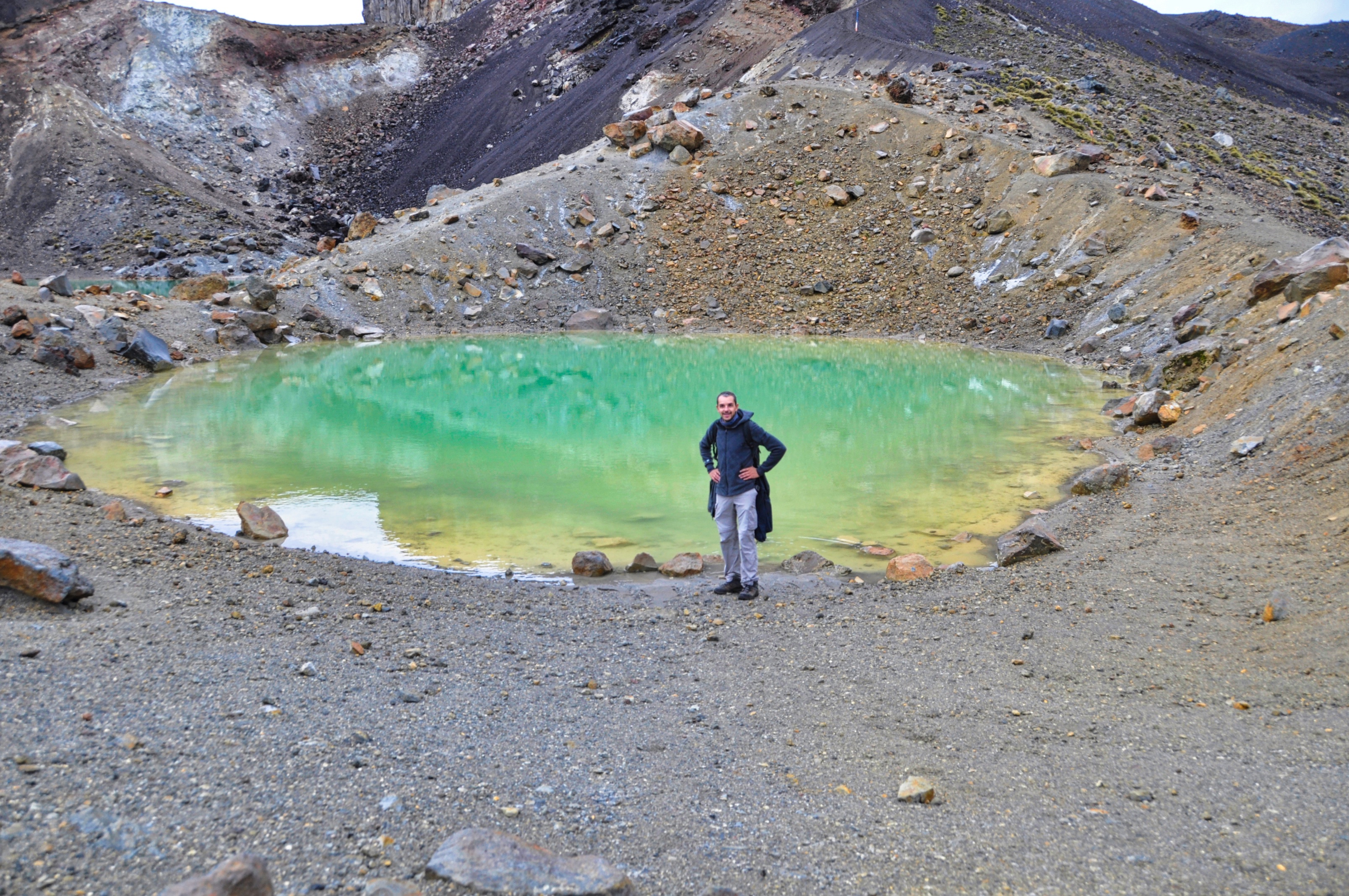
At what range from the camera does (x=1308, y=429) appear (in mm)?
10508

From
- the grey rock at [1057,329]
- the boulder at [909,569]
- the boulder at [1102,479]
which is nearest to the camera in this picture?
the boulder at [909,569]

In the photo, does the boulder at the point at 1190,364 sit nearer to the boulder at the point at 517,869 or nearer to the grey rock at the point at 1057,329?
the grey rock at the point at 1057,329

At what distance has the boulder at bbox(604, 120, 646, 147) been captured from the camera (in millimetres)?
35469

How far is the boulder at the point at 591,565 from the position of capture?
895 cm

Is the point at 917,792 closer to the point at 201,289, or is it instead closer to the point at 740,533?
the point at 740,533

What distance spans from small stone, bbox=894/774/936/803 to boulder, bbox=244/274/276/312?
26.4m

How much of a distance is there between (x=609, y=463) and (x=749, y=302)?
1798 cm

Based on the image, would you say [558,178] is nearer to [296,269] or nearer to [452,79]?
[296,269]

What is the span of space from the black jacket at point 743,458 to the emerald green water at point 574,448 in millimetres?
1318

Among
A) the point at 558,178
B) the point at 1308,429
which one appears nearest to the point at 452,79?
the point at 558,178

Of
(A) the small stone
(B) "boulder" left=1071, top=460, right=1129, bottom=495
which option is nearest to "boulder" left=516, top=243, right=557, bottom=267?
(B) "boulder" left=1071, top=460, right=1129, bottom=495

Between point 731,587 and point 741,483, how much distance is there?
0.97 metres

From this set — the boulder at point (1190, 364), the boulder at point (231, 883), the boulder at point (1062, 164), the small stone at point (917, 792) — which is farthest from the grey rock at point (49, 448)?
the boulder at point (1062, 164)

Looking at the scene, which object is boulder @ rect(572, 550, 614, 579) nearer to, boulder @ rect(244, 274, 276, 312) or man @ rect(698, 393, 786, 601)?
man @ rect(698, 393, 786, 601)
